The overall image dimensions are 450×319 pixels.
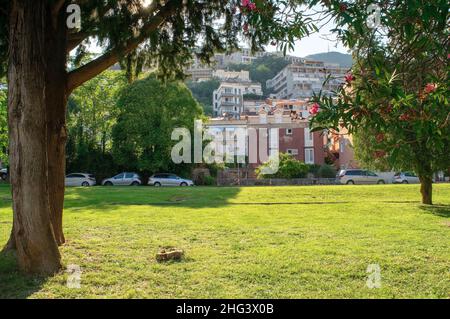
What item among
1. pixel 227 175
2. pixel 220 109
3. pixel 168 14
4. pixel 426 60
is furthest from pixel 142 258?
pixel 220 109

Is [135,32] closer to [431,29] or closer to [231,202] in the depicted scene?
[431,29]

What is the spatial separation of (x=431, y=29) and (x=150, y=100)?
1339 inches

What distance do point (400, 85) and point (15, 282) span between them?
5121 mm

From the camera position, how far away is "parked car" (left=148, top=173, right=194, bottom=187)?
3597cm

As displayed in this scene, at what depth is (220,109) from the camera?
10469 cm

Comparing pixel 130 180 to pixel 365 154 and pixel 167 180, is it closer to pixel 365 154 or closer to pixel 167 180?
pixel 167 180

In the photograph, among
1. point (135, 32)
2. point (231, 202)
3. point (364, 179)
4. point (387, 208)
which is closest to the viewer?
point (135, 32)

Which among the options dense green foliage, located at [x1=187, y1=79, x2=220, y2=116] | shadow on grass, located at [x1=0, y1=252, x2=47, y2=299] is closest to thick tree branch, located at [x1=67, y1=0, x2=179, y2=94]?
shadow on grass, located at [x1=0, y1=252, x2=47, y2=299]

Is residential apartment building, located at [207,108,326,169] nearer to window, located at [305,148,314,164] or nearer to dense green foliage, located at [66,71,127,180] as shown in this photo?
window, located at [305,148,314,164]

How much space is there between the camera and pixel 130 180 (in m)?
36.3

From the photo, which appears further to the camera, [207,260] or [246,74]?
[246,74]

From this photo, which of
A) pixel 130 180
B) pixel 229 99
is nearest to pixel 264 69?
pixel 229 99

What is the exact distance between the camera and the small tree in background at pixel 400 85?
11.8ft

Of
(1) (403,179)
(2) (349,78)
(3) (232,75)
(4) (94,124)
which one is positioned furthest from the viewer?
(3) (232,75)
